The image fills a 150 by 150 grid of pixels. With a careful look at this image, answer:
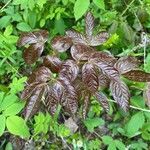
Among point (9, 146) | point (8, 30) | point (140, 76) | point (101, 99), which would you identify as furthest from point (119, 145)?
point (8, 30)

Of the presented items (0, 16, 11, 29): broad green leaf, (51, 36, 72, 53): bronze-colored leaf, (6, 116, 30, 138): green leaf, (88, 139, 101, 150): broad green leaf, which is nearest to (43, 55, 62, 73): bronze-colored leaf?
(51, 36, 72, 53): bronze-colored leaf

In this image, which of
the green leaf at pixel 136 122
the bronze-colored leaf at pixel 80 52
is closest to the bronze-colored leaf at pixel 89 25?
the bronze-colored leaf at pixel 80 52

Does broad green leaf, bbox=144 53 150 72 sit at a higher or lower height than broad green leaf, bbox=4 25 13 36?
lower

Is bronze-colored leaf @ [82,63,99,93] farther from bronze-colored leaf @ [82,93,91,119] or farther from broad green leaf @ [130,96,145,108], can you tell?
broad green leaf @ [130,96,145,108]

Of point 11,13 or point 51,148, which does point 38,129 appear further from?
point 11,13

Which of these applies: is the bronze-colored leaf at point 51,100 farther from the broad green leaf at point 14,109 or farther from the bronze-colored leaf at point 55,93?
the broad green leaf at point 14,109
